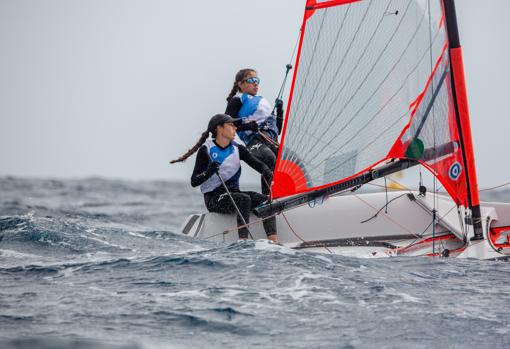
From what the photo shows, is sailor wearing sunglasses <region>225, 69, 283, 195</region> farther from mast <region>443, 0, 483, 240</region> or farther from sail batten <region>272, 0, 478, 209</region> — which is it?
mast <region>443, 0, 483, 240</region>

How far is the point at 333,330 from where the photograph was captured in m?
4.52

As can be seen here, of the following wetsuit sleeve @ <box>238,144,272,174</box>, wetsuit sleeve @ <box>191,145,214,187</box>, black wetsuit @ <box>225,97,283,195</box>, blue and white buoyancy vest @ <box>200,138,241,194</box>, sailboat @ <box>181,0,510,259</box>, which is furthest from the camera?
black wetsuit @ <box>225,97,283,195</box>

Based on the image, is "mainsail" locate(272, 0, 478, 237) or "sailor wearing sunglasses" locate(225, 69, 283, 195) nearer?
Answer: "mainsail" locate(272, 0, 478, 237)

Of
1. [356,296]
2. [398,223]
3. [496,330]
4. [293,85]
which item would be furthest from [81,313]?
[398,223]

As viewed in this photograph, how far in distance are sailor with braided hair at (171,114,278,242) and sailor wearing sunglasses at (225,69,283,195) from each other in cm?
19

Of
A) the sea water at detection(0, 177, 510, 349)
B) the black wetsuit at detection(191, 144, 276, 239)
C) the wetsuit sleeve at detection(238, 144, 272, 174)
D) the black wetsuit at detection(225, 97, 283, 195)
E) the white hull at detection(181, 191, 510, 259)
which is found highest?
the black wetsuit at detection(225, 97, 283, 195)

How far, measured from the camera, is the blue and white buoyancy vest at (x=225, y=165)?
24.5 feet

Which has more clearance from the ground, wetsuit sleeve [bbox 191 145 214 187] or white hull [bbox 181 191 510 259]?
wetsuit sleeve [bbox 191 145 214 187]

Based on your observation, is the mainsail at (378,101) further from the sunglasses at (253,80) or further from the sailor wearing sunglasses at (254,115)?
the sunglasses at (253,80)

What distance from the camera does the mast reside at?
680 centimetres

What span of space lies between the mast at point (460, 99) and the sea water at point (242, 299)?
76cm

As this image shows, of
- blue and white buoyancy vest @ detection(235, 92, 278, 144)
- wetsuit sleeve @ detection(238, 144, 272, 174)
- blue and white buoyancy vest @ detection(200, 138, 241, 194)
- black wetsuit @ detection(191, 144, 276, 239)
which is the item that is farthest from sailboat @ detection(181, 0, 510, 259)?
blue and white buoyancy vest @ detection(235, 92, 278, 144)

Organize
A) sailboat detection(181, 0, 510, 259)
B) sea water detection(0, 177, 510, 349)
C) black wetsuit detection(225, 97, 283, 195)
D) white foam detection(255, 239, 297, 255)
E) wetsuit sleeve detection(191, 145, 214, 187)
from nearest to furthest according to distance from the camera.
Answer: sea water detection(0, 177, 510, 349) < white foam detection(255, 239, 297, 255) < sailboat detection(181, 0, 510, 259) < wetsuit sleeve detection(191, 145, 214, 187) < black wetsuit detection(225, 97, 283, 195)

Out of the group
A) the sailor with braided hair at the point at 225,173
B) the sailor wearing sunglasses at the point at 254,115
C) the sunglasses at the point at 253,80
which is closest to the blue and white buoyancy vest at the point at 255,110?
the sailor wearing sunglasses at the point at 254,115
